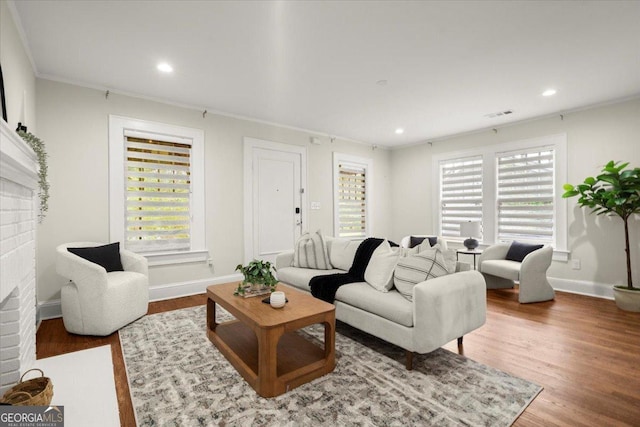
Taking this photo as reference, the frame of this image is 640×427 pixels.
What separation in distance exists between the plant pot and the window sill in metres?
5.12

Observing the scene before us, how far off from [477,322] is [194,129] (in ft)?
13.1

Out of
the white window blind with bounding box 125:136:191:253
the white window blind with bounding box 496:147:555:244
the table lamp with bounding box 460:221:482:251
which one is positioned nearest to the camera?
the white window blind with bounding box 125:136:191:253

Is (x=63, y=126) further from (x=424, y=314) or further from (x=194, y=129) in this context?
(x=424, y=314)

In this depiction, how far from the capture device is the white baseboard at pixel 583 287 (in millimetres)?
4074

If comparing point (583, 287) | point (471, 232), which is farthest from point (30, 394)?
point (583, 287)

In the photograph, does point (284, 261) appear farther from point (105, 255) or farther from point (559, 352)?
point (559, 352)

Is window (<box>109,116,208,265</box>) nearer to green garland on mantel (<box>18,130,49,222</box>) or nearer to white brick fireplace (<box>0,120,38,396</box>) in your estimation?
green garland on mantel (<box>18,130,49,222</box>)

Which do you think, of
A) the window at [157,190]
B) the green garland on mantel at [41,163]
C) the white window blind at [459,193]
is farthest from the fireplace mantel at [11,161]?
the white window blind at [459,193]

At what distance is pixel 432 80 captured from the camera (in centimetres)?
340

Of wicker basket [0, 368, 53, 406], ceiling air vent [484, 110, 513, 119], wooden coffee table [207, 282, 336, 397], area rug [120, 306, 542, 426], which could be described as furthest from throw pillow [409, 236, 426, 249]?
wicker basket [0, 368, 53, 406]

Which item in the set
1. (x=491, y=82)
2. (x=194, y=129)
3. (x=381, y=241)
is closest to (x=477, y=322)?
(x=381, y=241)

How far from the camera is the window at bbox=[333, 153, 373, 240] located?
5865 millimetres

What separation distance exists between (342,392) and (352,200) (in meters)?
4.47

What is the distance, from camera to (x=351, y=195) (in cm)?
615
